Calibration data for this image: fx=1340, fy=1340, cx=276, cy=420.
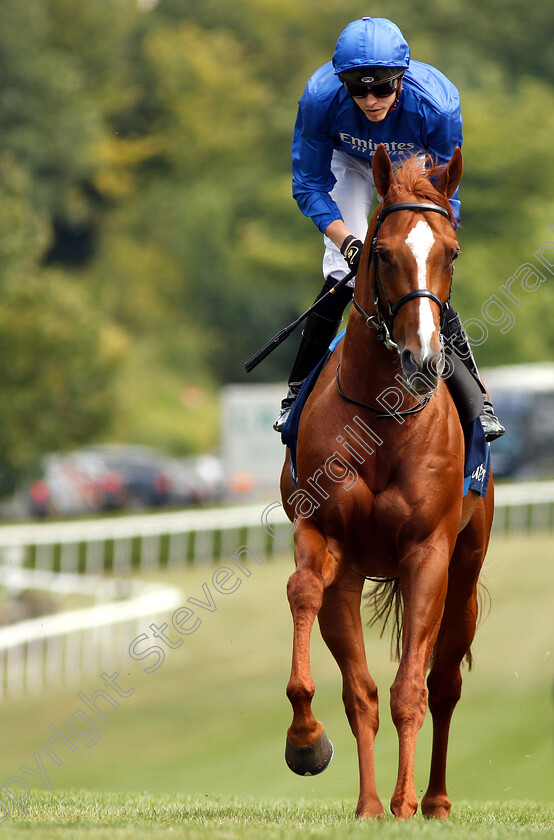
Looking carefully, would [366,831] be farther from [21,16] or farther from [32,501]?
[21,16]

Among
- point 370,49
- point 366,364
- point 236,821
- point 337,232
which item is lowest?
point 236,821

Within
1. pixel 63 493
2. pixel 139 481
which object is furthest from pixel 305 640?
pixel 139 481

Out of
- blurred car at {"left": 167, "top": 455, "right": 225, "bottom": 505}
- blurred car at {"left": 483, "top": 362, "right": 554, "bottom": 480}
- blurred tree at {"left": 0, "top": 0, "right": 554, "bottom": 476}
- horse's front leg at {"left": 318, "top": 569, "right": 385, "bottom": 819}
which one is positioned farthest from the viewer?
blurred tree at {"left": 0, "top": 0, "right": 554, "bottom": 476}

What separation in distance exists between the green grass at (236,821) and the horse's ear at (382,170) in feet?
7.58

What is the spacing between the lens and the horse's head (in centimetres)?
461

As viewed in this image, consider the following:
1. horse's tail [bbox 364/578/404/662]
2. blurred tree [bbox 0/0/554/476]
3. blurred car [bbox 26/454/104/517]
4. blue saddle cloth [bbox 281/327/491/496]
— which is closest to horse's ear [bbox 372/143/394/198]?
blue saddle cloth [bbox 281/327/491/496]

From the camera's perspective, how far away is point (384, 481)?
16.9ft

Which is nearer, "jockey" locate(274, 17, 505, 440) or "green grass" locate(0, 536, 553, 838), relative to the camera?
"jockey" locate(274, 17, 505, 440)

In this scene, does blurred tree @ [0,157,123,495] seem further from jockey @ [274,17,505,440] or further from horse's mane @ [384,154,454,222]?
horse's mane @ [384,154,454,222]

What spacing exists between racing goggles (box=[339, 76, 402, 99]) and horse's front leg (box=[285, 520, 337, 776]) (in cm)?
179

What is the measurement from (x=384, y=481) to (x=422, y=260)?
0.90 m

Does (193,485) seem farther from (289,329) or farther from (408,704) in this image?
(408,704)

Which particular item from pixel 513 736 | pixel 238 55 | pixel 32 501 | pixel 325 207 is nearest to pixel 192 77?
pixel 238 55

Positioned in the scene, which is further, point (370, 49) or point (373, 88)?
point (373, 88)
